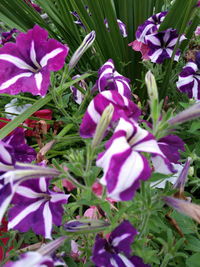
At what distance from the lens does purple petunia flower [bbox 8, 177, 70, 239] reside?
1.86 feet

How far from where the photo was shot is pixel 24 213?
58 centimetres

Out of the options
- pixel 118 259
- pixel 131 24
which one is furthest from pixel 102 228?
pixel 131 24

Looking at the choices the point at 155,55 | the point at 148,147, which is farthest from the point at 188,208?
the point at 155,55

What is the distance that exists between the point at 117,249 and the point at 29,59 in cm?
46

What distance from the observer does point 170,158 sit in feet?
1.84

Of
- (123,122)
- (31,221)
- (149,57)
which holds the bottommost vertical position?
(149,57)

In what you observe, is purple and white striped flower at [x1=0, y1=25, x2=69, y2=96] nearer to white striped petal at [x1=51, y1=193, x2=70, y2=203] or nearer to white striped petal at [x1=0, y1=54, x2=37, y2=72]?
white striped petal at [x1=0, y1=54, x2=37, y2=72]

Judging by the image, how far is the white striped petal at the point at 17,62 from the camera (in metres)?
0.77

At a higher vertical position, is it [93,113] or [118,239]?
[93,113]

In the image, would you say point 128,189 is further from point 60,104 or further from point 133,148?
point 60,104

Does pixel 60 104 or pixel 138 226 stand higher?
pixel 60 104

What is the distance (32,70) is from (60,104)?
0.10 m

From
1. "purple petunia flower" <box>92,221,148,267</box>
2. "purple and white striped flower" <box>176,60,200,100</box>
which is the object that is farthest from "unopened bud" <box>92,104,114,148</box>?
"purple and white striped flower" <box>176,60,200,100</box>

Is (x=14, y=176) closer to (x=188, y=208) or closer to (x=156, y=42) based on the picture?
(x=188, y=208)
